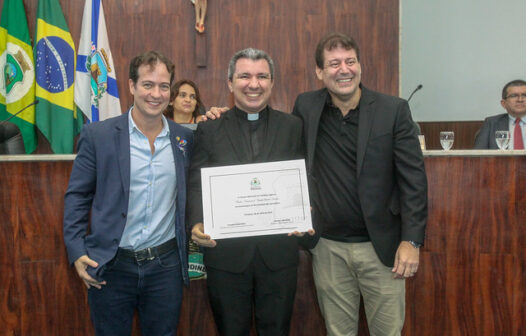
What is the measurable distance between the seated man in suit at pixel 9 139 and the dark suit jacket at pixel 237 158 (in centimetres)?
214

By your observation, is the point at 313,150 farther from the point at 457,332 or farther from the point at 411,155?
the point at 457,332

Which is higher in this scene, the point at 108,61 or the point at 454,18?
the point at 454,18

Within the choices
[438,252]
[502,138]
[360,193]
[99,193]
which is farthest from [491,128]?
[99,193]

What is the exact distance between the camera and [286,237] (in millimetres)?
1778

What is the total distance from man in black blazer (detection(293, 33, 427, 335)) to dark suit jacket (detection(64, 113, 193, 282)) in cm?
76

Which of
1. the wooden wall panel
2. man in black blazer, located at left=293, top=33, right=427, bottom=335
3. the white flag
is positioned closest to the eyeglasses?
the wooden wall panel

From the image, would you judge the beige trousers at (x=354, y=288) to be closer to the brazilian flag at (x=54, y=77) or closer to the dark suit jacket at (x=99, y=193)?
the dark suit jacket at (x=99, y=193)

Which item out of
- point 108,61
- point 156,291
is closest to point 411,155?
point 156,291

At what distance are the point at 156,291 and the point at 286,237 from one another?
57 centimetres

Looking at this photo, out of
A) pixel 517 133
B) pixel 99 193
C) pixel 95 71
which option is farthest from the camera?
pixel 95 71

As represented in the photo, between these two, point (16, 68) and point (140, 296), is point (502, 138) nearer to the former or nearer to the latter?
point (140, 296)

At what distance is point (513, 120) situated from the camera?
3.86 metres

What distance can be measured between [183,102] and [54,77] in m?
1.33

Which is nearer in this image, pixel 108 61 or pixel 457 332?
pixel 457 332
